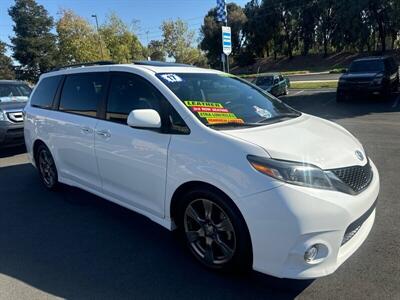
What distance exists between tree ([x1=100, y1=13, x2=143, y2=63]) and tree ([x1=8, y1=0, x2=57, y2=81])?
1413cm

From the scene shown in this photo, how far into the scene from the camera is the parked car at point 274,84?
18.9 metres

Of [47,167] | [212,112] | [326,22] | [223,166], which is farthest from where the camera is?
[326,22]

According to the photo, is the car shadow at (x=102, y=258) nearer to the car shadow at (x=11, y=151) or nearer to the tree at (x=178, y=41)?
the car shadow at (x=11, y=151)

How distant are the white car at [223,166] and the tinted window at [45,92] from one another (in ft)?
2.28

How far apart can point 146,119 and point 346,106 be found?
12.3 m

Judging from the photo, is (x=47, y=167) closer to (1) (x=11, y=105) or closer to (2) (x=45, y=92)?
(2) (x=45, y=92)

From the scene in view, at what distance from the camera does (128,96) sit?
12.1 ft

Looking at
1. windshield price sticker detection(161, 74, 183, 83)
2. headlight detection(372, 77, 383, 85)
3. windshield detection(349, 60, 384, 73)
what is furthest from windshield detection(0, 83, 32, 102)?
windshield detection(349, 60, 384, 73)

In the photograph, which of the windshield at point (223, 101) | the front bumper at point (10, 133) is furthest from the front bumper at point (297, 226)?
the front bumper at point (10, 133)

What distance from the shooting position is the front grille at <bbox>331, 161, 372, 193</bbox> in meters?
2.67

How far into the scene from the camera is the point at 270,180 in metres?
2.52

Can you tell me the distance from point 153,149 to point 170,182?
1.16 feet

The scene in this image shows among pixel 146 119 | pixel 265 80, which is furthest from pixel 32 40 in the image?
pixel 146 119

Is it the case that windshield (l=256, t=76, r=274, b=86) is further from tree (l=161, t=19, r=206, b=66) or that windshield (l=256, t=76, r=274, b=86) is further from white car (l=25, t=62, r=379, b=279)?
tree (l=161, t=19, r=206, b=66)
